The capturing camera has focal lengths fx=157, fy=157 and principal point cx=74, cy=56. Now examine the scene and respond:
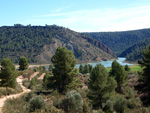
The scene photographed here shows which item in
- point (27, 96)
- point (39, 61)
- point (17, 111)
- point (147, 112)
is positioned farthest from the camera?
point (39, 61)

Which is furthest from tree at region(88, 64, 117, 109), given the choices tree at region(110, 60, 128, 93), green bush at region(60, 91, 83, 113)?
tree at region(110, 60, 128, 93)

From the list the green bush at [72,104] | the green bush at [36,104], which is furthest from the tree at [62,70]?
the green bush at [36,104]

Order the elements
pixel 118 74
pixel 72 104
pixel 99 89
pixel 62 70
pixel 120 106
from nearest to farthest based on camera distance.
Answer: pixel 72 104 → pixel 120 106 → pixel 99 89 → pixel 62 70 → pixel 118 74

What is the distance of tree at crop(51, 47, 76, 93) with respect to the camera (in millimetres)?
23234

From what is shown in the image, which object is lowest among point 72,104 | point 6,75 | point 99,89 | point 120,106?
point 120,106

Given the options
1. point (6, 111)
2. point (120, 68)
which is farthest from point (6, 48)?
point (6, 111)

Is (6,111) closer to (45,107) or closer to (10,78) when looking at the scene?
(45,107)

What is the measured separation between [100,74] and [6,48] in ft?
554

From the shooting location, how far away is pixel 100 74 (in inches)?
873

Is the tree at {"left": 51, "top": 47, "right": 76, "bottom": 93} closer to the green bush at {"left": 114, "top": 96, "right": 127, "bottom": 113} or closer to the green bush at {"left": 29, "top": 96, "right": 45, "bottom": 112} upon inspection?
the green bush at {"left": 114, "top": 96, "right": 127, "bottom": 113}

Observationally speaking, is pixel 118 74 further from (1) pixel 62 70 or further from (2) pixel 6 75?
(2) pixel 6 75

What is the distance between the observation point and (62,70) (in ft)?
76.2

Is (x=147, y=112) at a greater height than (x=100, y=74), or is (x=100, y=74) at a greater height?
(x=100, y=74)

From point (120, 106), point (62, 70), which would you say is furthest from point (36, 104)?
point (62, 70)
